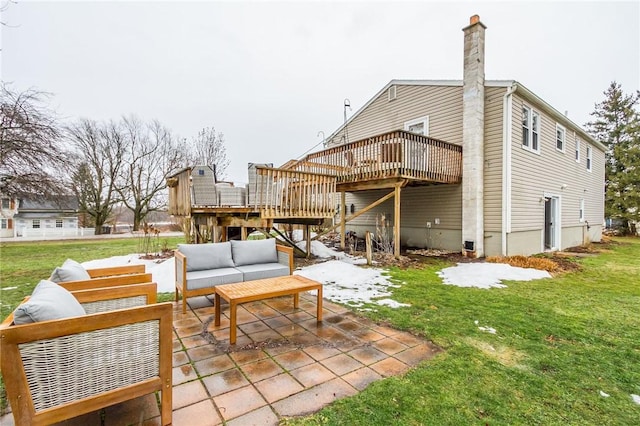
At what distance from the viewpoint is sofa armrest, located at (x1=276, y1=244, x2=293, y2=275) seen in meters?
4.61

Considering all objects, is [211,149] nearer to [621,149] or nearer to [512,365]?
[512,365]

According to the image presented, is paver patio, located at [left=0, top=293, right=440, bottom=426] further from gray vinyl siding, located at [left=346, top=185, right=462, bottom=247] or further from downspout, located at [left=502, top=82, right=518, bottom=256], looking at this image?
gray vinyl siding, located at [left=346, top=185, right=462, bottom=247]

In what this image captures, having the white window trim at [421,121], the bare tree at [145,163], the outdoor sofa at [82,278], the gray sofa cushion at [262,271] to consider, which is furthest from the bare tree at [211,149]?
the outdoor sofa at [82,278]

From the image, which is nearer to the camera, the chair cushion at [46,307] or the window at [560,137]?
the chair cushion at [46,307]

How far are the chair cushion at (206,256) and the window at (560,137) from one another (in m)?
Answer: 13.0

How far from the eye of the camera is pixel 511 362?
8.81 ft

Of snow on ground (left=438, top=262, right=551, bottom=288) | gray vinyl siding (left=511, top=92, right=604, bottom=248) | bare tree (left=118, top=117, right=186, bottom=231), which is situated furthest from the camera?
bare tree (left=118, top=117, right=186, bottom=231)

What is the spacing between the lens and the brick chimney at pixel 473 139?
340 inches

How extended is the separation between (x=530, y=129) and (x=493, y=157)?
2.19 m

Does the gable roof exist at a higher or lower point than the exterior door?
higher

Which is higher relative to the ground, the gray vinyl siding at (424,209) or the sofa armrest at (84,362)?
the gray vinyl siding at (424,209)

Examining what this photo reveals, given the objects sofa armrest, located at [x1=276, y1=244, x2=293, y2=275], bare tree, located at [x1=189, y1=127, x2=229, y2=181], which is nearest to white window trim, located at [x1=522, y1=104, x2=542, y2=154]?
sofa armrest, located at [x1=276, y1=244, x2=293, y2=275]

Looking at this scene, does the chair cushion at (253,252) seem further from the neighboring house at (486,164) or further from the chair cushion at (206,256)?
the neighboring house at (486,164)

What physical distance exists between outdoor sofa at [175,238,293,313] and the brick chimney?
21.5 feet
